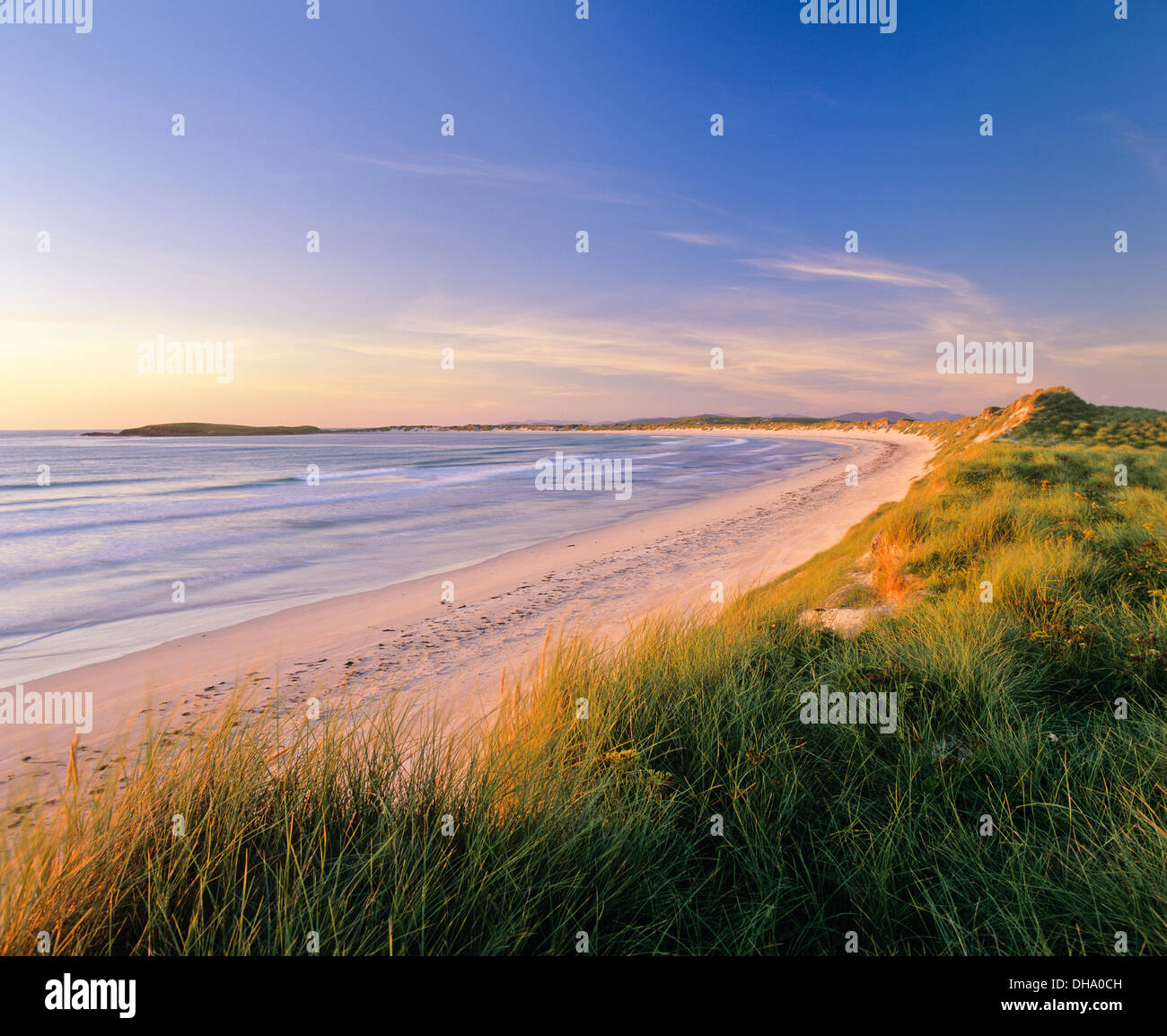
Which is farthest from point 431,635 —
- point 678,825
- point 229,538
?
point 229,538

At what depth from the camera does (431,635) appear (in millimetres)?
8859

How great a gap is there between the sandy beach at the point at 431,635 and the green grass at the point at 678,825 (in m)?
0.63

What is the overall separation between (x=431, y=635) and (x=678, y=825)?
653 cm

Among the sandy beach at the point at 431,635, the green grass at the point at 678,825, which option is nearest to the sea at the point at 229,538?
the sandy beach at the point at 431,635

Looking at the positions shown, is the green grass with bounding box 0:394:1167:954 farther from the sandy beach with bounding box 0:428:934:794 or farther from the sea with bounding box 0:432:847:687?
the sea with bounding box 0:432:847:687

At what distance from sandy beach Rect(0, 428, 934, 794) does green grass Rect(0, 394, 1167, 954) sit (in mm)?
631

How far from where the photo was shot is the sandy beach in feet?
20.1

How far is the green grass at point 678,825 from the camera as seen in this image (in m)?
2.13

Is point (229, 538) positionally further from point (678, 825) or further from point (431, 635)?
point (678, 825)

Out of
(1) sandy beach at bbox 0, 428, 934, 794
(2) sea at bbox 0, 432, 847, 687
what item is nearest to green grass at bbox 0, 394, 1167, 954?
(1) sandy beach at bbox 0, 428, 934, 794

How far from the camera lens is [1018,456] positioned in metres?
15.4
